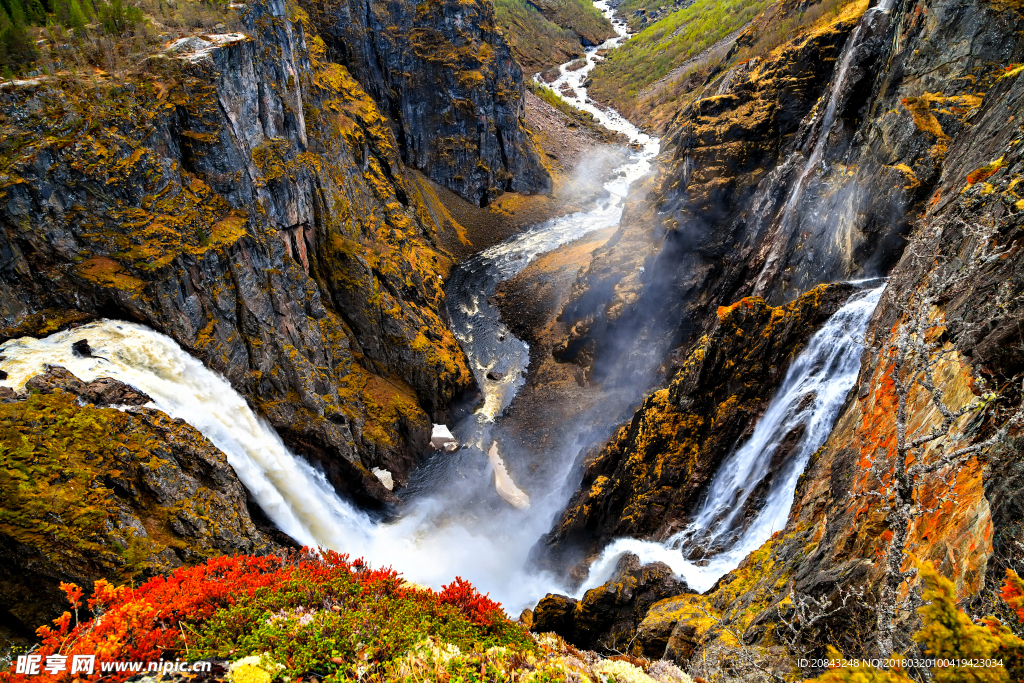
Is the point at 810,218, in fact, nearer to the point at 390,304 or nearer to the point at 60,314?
the point at 390,304

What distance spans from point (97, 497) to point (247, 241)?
15.5 m

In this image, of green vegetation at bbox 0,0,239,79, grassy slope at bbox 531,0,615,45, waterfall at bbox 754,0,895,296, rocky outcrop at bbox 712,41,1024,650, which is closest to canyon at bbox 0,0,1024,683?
rocky outcrop at bbox 712,41,1024,650

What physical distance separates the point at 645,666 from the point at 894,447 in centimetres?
677

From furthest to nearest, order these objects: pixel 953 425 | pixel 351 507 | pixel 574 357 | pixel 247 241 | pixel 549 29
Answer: pixel 549 29 → pixel 574 357 → pixel 351 507 → pixel 247 241 → pixel 953 425

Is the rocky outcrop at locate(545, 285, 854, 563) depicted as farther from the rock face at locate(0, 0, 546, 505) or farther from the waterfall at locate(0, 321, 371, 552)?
the rock face at locate(0, 0, 546, 505)

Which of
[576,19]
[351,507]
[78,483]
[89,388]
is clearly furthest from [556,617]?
[576,19]

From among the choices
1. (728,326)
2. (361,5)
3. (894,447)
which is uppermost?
(361,5)

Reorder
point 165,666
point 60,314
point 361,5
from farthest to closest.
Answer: point 361,5, point 60,314, point 165,666

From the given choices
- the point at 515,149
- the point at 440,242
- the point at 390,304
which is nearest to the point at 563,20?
the point at 515,149

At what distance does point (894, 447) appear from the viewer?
377 inches

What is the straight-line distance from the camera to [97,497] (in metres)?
14.5

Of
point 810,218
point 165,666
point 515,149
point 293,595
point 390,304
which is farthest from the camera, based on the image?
point 515,149

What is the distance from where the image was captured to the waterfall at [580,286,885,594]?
1537 cm

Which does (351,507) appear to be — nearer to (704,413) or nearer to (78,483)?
(78,483)
